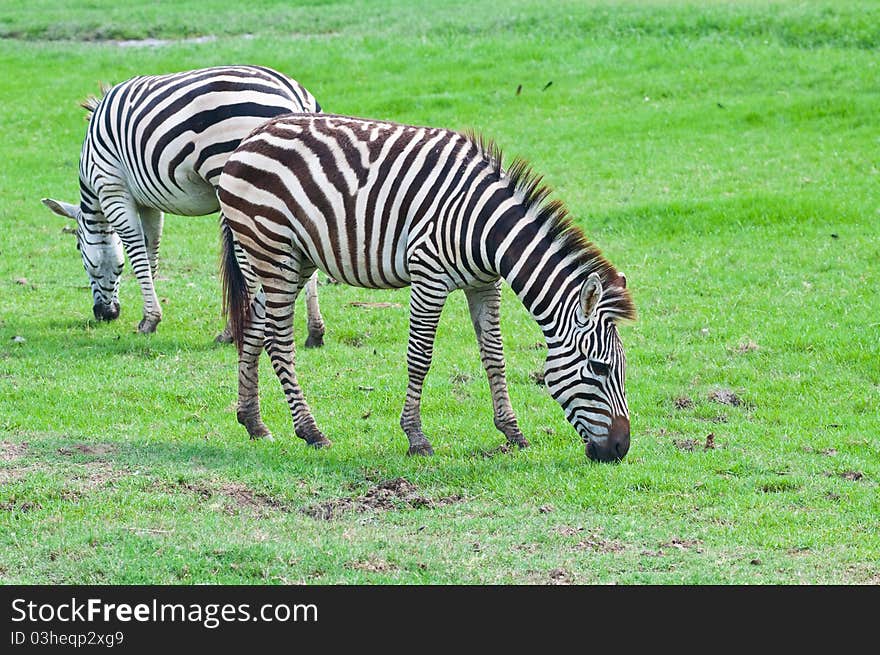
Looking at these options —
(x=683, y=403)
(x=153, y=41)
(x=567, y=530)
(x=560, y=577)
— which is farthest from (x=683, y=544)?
(x=153, y=41)

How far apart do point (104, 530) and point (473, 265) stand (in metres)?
3.23

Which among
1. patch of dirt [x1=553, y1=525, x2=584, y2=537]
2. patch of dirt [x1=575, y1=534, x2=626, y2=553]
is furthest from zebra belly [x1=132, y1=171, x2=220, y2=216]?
patch of dirt [x1=575, y1=534, x2=626, y2=553]

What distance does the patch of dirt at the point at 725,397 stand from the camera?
1041 cm

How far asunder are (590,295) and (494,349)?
1.24 metres

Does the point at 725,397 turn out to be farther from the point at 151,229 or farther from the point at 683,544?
the point at 151,229

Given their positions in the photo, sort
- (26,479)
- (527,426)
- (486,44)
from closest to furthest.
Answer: (26,479) → (527,426) → (486,44)

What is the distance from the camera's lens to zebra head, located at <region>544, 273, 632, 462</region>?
8.37m

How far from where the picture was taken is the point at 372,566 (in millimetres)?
6801

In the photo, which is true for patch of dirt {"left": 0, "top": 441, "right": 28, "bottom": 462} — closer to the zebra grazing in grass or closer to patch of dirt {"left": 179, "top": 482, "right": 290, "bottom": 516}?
patch of dirt {"left": 179, "top": 482, "right": 290, "bottom": 516}

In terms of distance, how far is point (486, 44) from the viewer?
28.0 m

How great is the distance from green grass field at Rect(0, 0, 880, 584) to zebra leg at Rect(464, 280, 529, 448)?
0.84 feet

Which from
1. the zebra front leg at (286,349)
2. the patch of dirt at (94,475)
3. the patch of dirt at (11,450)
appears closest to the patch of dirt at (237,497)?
the patch of dirt at (94,475)

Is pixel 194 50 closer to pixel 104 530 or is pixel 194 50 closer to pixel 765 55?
pixel 765 55

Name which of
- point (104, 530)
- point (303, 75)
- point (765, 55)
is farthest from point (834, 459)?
point (303, 75)
